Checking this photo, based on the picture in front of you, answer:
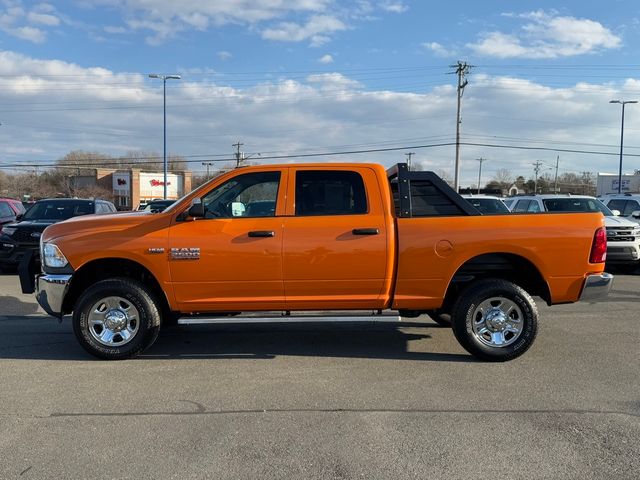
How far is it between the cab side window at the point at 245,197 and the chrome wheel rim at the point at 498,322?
2.41 meters

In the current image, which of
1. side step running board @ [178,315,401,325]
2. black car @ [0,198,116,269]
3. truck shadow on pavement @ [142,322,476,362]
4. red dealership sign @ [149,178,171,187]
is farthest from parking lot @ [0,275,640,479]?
red dealership sign @ [149,178,171,187]

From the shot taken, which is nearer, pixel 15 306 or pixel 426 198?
pixel 426 198

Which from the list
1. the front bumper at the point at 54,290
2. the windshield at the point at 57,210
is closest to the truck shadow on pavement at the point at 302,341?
the front bumper at the point at 54,290

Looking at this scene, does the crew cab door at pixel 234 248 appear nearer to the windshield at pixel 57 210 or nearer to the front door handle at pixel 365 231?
the front door handle at pixel 365 231

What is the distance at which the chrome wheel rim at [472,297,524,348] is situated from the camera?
5.51 meters

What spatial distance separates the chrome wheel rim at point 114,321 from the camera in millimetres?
5504

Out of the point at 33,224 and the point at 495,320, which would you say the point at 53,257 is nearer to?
the point at 495,320

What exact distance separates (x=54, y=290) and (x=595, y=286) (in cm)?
558

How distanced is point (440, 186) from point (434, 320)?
7.29 feet

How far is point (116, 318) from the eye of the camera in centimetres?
552

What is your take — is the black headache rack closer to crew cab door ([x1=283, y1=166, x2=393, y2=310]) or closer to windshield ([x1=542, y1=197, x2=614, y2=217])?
crew cab door ([x1=283, y1=166, x2=393, y2=310])

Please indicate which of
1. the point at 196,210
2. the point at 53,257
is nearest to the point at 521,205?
the point at 196,210

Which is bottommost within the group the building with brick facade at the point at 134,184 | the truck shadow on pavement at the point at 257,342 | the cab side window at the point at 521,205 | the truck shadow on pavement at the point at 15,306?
the truck shadow on pavement at the point at 15,306

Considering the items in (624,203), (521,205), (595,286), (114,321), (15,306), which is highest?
(624,203)
